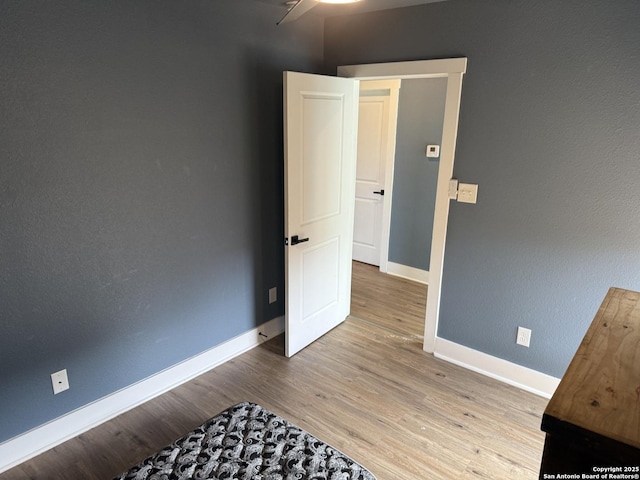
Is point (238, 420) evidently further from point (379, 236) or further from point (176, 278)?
point (379, 236)

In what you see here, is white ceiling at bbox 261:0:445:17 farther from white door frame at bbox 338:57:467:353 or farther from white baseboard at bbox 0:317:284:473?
white baseboard at bbox 0:317:284:473

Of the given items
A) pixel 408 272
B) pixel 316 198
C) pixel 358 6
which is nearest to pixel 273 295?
pixel 316 198

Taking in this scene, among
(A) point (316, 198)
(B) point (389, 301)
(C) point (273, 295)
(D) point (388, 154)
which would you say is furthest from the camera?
(D) point (388, 154)

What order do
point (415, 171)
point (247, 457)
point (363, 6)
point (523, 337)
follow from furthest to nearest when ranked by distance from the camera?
point (415, 171) < point (363, 6) < point (523, 337) < point (247, 457)

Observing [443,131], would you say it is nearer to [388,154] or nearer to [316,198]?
[316,198]

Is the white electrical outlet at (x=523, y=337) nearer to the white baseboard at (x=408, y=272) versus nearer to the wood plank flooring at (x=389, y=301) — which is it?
the wood plank flooring at (x=389, y=301)

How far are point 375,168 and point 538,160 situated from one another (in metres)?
2.42

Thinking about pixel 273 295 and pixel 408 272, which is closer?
pixel 273 295

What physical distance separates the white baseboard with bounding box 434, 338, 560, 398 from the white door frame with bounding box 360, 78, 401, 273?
1.82m

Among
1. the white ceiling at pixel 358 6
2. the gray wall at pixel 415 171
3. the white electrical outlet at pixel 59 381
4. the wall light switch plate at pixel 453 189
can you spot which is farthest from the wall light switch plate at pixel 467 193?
the white electrical outlet at pixel 59 381

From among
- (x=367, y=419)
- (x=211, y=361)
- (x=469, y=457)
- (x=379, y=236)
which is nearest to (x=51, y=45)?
(x=211, y=361)

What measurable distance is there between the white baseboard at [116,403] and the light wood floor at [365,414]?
0.05 metres

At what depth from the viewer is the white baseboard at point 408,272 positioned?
456cm

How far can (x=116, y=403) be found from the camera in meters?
2.44
